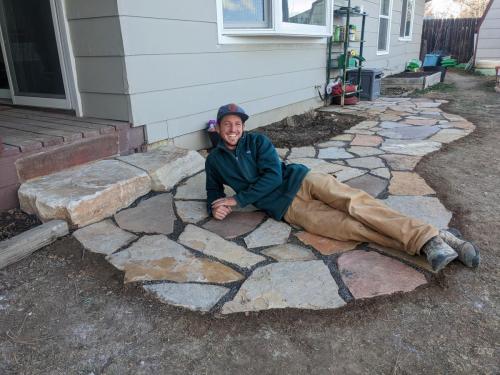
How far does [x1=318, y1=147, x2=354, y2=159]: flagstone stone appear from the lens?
11.6 feet

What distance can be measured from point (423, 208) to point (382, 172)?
2.38ft

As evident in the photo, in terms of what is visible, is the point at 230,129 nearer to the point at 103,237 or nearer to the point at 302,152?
the point at 103,237

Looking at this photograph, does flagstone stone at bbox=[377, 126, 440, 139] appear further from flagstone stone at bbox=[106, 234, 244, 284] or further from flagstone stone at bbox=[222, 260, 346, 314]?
flagstone stone at bbox=[106, 234, 244, 284]

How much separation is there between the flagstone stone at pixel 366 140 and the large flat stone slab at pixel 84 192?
2.24 meters

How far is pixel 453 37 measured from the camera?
14281 millimetres

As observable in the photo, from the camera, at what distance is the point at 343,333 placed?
4.81 feet

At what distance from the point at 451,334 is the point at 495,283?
44cm

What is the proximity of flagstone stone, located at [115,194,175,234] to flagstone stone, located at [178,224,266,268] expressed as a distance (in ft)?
0.45

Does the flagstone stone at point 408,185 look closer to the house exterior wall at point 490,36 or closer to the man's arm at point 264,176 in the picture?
the man's arm at point 264,176

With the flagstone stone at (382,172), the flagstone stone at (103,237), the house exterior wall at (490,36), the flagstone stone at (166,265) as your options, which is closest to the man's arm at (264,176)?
the flagstone stone at (166,265)

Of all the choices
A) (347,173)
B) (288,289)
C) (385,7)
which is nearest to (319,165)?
(347,173)

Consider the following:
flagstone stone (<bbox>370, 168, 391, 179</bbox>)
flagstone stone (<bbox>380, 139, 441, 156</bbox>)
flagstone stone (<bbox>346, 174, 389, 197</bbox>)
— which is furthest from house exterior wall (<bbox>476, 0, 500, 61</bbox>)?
flagstone stone (<bbox>346, 174, 389, 197</bbox>)

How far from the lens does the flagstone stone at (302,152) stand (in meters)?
3.57

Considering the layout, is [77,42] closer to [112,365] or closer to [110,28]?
[110,28]
